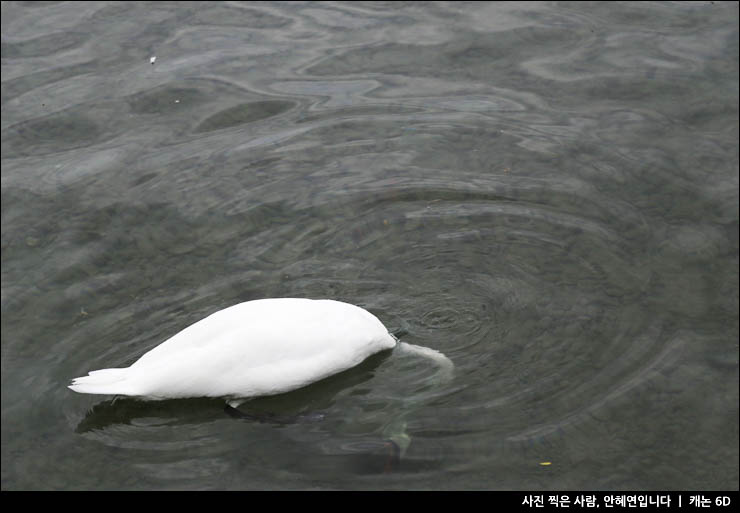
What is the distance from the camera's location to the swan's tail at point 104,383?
4102mm

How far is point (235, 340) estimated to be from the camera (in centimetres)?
423

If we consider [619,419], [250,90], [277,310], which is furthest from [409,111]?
[619,419]

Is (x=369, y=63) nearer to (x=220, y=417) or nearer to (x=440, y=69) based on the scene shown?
(x=440, y=69)

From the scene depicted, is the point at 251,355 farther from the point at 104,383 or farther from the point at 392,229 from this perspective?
the point at 392,229

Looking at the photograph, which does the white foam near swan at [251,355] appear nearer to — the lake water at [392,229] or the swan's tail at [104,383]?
the swan's tail at [104,383]

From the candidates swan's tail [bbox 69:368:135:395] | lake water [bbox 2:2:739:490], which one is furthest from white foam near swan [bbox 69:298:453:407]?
lake water [bbox 2:2:739:490]

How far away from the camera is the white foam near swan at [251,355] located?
4164mm

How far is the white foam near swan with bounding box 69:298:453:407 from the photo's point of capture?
4.16 meters

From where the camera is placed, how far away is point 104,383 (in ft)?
13.6

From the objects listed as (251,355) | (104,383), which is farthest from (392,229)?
(104,383)

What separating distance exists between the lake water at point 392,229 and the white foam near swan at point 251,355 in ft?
0.50

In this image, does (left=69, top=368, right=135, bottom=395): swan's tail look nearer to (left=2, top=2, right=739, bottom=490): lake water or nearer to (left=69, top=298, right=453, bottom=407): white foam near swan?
(left=69, top=298, right=453, bottom=407): white foam near swan

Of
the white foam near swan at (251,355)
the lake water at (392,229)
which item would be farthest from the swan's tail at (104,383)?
the lake water at (392,229)

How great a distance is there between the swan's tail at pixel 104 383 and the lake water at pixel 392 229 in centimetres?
24
